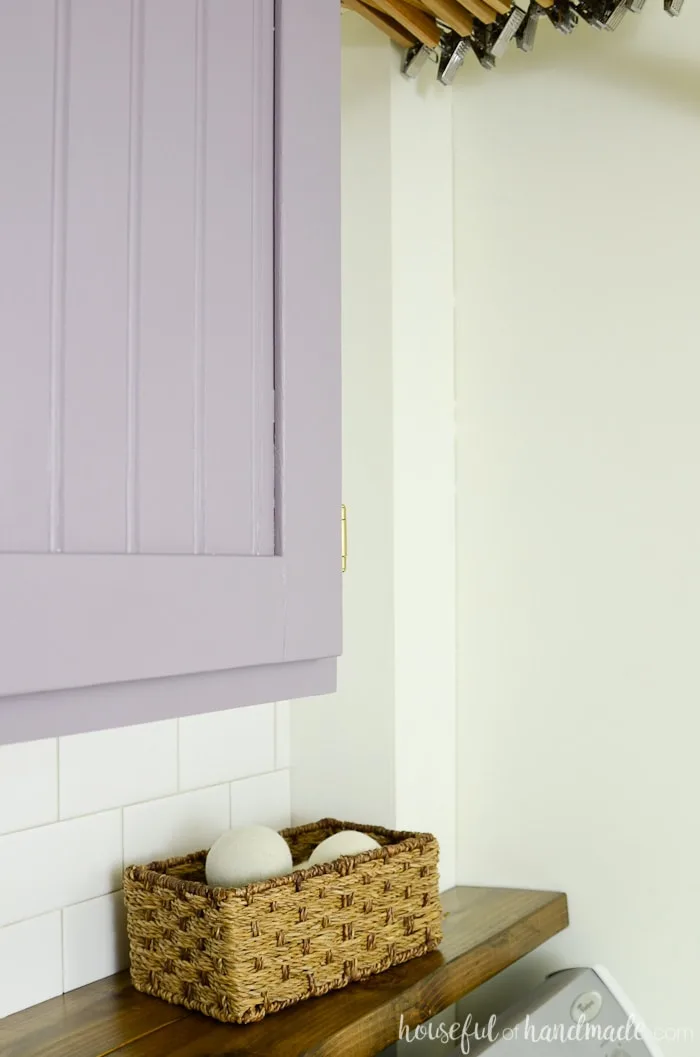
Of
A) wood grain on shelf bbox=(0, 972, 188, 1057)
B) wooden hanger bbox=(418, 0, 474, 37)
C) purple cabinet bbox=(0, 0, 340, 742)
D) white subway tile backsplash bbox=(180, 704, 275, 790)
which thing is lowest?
wood grain on shelf bbox=(0, 972, 188, 1057)

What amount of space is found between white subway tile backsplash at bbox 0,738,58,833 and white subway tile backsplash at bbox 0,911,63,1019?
106mm

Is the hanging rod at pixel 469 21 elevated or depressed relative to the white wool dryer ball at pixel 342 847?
elevated

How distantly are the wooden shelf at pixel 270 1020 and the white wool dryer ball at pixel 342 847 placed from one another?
0.13 m

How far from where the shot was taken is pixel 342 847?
1.18 m

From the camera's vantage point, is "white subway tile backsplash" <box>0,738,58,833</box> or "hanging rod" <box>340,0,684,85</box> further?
"hanging rod" <box>340,0,684,85</box>

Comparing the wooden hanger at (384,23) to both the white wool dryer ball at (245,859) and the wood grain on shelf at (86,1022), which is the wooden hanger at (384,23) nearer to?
the white wool dryer ball at (245,859)

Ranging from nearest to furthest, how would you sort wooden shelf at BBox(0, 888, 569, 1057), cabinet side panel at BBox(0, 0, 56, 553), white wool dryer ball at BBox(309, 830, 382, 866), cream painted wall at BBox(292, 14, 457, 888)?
1. cabinet side panel at BBox(0, 0, 56, 553)
2. wooden shelf at BBox(0, 888, 569, 1057)
3. white wool dryer ball at BBox(309, 830, 382, 866)
4. cream painted wall at BBox(292, 14, 457, 888)

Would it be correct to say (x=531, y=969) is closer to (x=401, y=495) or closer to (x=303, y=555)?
(x=401, y=495)

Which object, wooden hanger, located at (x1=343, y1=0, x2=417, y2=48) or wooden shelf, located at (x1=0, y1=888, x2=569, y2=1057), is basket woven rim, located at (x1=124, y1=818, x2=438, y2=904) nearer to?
wooden shelf, located at (x1=0, y1=888, x2=569, y2=1057)

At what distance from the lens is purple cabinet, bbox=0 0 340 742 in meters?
0.57

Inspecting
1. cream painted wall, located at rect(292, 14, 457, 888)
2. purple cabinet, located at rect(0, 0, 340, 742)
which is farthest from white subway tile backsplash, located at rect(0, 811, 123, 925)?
purple cabinet, located at rect(0, 0, 340, 742)

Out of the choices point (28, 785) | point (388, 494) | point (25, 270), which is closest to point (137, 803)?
point (28, 785)

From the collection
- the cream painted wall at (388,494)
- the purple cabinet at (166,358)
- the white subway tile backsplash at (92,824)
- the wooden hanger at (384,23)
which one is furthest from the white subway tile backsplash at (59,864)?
the wooden hanger at (384,23)

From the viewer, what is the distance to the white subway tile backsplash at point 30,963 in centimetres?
105
